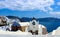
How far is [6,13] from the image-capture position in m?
2.43

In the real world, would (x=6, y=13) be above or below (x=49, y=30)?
above

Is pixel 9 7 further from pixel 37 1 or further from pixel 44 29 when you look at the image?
pixel 44 29

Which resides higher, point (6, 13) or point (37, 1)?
point (37, 1)

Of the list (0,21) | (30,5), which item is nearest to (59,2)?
(30,5)

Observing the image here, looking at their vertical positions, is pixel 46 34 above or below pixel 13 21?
below

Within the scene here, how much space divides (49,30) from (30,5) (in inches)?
16.0

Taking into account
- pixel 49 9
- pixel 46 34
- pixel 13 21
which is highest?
pixel 49 9

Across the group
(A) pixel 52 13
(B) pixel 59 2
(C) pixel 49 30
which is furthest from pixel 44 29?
(B) pixel 59 2

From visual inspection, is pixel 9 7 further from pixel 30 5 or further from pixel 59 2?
pixel 59 2

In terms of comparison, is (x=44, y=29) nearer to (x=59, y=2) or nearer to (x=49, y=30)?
(x=49, y=30)

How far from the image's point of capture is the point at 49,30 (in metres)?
2.38

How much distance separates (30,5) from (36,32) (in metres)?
0.36

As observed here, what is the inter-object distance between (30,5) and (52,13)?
30 cm

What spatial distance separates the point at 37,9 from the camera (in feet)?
7.93
